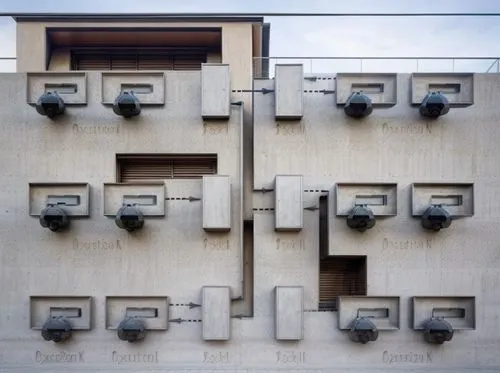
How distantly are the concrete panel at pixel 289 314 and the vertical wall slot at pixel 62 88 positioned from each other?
758cm

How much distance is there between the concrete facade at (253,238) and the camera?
10023mm

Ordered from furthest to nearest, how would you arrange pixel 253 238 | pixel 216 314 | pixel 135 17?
pixel 135 17
pixel 253 238
pixel 216 314

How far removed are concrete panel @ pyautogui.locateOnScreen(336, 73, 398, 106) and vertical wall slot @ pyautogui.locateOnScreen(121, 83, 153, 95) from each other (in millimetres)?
5046

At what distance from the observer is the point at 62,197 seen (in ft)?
33.0

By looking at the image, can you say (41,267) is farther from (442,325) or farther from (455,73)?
(455,73)

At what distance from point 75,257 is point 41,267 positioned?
0.91 metres

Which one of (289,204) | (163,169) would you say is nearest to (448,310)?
(289,204)

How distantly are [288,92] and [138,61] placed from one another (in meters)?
5.10

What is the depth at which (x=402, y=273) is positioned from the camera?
1012 centimetres

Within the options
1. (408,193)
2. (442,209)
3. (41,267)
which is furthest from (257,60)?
→ (41,267)

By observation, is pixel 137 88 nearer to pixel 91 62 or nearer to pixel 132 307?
pixel 91 62

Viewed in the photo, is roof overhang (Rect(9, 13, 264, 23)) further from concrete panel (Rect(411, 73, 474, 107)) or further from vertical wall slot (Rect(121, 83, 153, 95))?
concrete panel (Rect(411, 73, 474, 107))

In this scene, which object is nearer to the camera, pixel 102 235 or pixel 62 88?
pixel 102 235

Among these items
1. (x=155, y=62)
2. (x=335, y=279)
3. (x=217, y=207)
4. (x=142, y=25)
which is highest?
(x=142, y=25)
